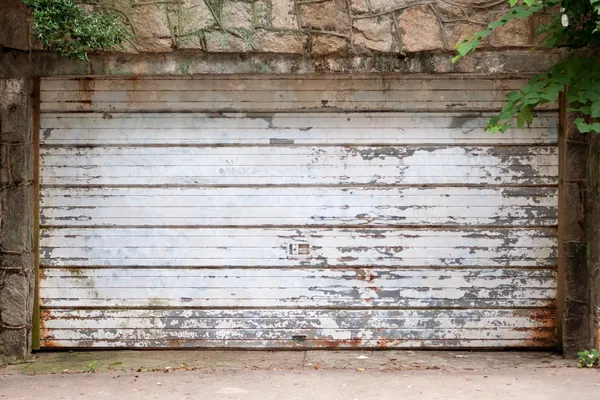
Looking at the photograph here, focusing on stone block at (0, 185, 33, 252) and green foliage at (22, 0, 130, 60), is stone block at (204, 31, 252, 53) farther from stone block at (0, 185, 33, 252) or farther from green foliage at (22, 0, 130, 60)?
stone block at (0, 185, 33, 252)

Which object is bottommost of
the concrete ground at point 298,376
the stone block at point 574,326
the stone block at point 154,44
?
the concrete ground at point 298,376

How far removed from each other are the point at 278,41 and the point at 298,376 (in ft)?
8.62

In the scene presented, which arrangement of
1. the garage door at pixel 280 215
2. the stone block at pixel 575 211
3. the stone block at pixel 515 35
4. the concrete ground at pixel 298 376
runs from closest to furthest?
the concrete ground at pixel 298 376 < the stone block at pixel 515 35 < the stone block at pixel 575 211 < the garage door at pixel 280 215

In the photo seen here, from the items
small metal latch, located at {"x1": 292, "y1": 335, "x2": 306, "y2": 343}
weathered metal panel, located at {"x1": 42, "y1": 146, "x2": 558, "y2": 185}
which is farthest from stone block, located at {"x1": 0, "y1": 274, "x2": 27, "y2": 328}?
small metal latch, located at {"x1": 292, "y1": 335, "x2": 306, "y2": 343}

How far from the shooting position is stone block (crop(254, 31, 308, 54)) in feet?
20.3

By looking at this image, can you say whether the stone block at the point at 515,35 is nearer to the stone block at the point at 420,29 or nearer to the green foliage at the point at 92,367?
the stone block at the point at 420,29

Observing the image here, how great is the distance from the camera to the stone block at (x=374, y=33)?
618 cm

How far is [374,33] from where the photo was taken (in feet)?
20.3

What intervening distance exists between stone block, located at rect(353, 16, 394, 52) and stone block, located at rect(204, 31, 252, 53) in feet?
2.87

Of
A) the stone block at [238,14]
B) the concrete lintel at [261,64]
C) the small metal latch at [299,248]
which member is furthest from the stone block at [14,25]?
the small metal latch at [299,248]

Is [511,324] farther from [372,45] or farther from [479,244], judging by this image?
[372,45]

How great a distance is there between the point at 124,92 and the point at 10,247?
1579 millimetres

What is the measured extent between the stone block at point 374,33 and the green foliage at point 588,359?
2.85m

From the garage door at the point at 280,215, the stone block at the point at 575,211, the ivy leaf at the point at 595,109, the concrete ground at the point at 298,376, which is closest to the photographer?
the ivy leaf at the point at 595,109
